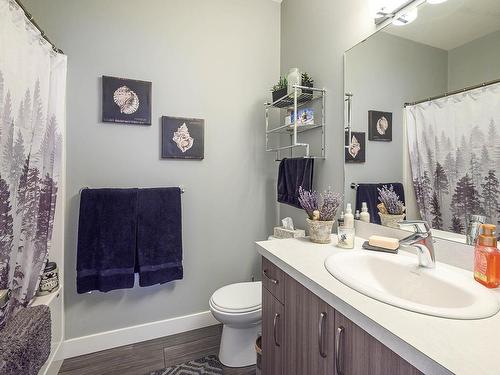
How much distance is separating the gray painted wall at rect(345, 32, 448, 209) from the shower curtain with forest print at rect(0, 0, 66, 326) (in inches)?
63.0

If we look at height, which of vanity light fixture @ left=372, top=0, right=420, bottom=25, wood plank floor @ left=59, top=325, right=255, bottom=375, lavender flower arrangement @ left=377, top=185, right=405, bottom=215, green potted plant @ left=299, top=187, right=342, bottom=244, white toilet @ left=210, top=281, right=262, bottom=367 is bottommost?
wood plank floor @ left=59, top=325, right=255, bottom=375

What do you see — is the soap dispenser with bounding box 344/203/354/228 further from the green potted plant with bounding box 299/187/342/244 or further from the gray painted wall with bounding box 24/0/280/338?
the gray painted wall with bounding box 24/0/280/338

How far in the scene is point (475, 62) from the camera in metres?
0.93

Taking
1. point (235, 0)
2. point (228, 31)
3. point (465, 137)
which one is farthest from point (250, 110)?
point (465, 137)

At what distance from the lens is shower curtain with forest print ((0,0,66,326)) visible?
1.00 metres

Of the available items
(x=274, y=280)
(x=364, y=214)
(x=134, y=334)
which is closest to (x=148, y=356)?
(x=134, y=334)

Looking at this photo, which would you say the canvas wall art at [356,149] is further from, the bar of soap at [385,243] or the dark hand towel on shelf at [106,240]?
the dark hand towel on shelf at [106,240]

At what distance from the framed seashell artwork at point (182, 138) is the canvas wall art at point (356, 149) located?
105 centimetres

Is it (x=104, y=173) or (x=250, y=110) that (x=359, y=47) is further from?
(x=104, y=173)

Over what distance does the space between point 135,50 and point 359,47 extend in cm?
146

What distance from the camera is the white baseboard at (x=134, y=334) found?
1662 mm

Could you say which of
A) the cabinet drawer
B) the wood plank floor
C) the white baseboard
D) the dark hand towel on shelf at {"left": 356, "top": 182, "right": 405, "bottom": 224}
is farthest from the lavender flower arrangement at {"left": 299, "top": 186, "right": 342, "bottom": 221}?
the white baseboard

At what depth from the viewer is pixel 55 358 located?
4.95 feet

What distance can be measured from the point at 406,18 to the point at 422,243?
1.03 m
